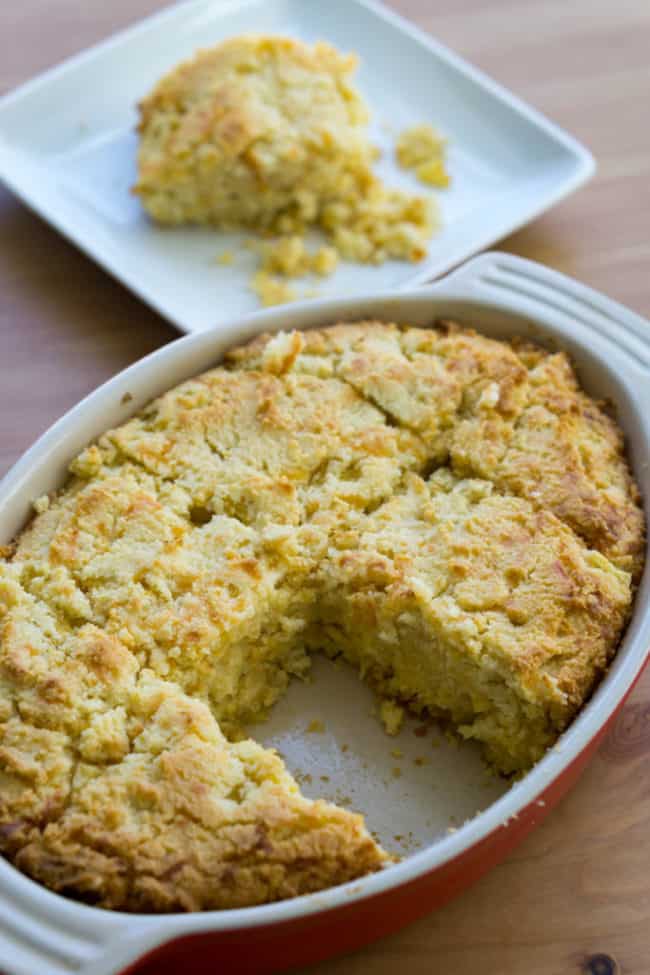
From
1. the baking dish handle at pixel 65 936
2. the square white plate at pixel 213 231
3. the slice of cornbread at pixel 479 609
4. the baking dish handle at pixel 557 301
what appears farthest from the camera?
the square white plate at pixel 213 231

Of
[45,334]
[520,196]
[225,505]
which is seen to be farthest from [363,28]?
[225,505]

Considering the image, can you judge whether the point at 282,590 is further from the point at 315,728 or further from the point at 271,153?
the point at 271,153

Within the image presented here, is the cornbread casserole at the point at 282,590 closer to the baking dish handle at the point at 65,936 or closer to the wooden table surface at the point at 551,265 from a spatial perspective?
the baking dish handle at the point at 65,936

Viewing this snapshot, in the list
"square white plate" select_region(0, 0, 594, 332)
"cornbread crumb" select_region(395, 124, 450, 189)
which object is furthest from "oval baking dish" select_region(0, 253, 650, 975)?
"cornbread crumb" select_region(395, 124, 450, 189)

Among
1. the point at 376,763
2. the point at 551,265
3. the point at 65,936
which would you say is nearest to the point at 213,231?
the point at 551,265

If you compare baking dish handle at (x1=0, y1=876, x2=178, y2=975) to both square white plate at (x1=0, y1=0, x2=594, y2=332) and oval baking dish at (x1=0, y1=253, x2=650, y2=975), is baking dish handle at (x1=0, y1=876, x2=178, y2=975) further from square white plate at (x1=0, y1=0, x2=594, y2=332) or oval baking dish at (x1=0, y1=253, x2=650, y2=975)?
square white plate at (x1=0, y1=0, x2=594, y2=332)

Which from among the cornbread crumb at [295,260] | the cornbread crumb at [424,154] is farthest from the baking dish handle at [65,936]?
the cornbread crumb at [424,154]

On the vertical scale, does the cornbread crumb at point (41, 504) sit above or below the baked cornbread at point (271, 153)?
below
